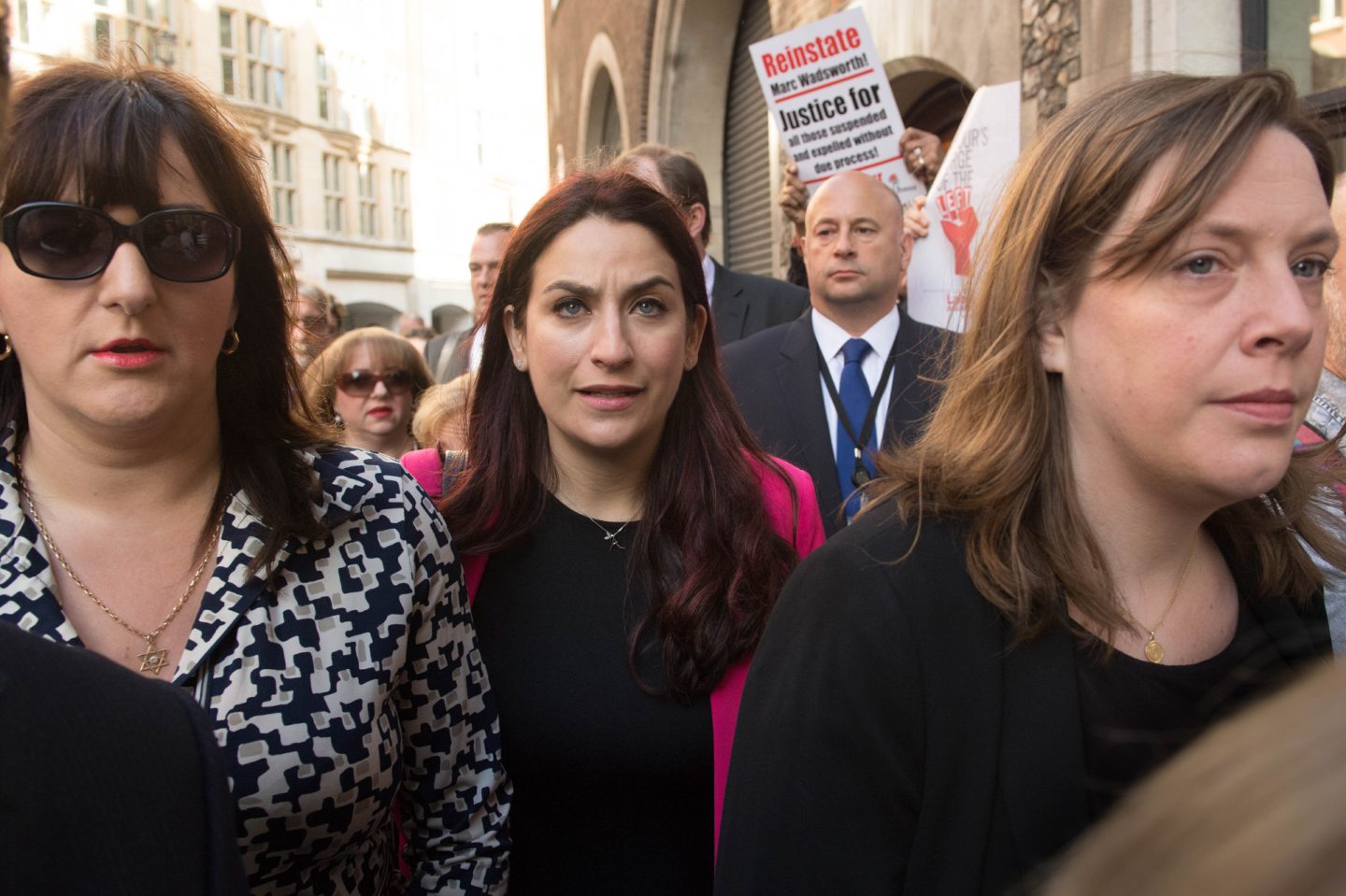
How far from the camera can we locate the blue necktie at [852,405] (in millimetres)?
3938

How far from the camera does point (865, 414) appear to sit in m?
4.06

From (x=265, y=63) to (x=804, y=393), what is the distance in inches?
1531

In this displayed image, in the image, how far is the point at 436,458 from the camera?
2738mm

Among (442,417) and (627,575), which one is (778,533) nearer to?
(627,575)

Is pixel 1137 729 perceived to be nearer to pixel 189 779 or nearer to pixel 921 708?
pixel 921 708

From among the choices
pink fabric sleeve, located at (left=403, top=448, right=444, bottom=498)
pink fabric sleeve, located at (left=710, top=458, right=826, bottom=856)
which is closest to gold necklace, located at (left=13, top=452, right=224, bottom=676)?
pink fabric sleeve, located at (left=403, top=448, right=444, bottom=498)

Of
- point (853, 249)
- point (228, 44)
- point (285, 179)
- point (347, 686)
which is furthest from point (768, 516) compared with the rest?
point (228, 44)

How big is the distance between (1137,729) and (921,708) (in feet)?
1.07

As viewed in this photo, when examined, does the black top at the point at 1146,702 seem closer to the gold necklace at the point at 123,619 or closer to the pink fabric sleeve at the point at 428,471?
the gold necklace at the point at 123,619

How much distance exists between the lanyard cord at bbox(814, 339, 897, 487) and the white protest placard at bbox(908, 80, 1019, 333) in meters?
0.72

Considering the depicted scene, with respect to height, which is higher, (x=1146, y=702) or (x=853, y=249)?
(x=853, y=249)

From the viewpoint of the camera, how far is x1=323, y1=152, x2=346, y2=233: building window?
39.7 metres

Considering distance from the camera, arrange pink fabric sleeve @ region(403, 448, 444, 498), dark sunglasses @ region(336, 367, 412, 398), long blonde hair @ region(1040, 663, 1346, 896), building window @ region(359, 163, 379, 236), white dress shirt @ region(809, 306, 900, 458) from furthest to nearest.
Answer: building window @ region(359, 163, 379, 236)
dark sunglasses @ region(336, 367, 412, 398)
white dress shirt @ region(809, 306, 900, 458)
pink fabric sleeve @ region(403, 448, 444, 498)
long blonde hair @ region(1040, 663, 1346, 896)

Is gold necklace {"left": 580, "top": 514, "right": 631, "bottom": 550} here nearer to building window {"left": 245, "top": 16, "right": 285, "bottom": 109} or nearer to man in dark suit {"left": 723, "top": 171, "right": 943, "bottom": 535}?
man in dark suit {"left": 723, "top": 171, "right": 943, "bottom": 535}
